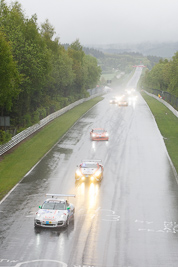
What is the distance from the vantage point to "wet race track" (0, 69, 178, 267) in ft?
74.8

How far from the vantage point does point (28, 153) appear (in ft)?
171

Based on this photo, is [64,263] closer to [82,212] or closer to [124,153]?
[82,212]

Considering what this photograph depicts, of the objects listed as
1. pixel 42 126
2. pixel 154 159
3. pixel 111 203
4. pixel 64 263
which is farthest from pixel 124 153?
pixel 64 263

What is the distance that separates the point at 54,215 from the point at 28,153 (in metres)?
26.2

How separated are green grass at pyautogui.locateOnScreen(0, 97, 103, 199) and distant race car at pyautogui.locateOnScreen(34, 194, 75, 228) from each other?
8.24 m

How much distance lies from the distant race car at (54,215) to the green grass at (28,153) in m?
8.24

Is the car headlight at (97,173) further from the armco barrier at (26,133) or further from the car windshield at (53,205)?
the armco barrier at (26,133)

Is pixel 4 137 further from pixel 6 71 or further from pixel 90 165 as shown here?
pixel 90 165

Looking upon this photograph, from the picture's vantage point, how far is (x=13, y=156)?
51.0 metres

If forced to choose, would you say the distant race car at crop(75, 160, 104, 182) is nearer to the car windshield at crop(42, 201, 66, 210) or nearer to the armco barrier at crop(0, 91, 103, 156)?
the car windshield at crop(42, 201, 66, 210)

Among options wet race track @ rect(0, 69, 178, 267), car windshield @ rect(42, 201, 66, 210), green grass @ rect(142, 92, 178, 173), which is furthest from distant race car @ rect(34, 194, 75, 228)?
green grass @ rect(142, 92, 178, 173)

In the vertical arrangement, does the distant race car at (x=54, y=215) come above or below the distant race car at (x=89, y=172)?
above

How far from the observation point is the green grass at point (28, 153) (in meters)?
40.7

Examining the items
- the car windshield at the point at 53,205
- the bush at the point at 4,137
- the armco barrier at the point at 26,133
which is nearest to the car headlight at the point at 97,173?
the car windshield at the point at 53,205
